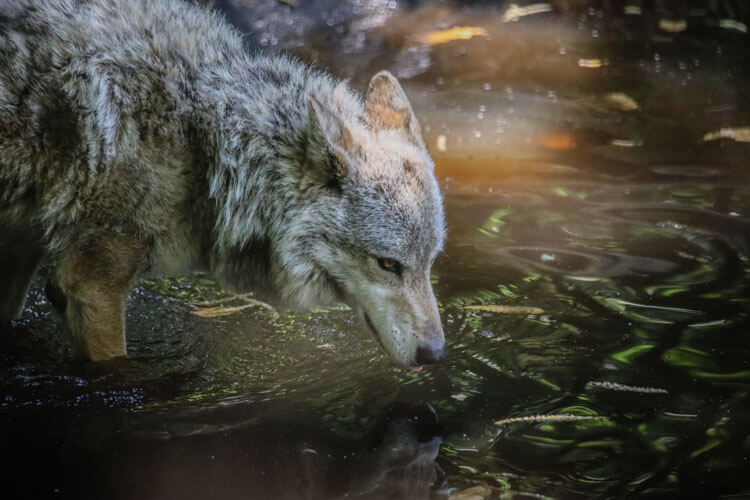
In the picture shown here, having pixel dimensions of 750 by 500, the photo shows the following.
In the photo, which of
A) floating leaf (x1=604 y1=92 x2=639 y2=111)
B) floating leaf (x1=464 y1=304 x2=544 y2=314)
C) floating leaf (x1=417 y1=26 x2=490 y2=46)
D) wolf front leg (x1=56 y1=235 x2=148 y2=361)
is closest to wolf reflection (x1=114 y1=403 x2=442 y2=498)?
wolf front leg (x1=56 y1=235 x2=148 y2=361)

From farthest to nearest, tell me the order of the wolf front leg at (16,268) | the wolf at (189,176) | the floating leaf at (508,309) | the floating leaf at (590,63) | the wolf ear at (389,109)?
the floating leaf at (590,63) < the floating leaf at (508,309) < the wolf ear at (389,109) < the wolf front leg at (16,268) < the wolf at (189,176)

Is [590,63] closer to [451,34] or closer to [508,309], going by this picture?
[451,34]

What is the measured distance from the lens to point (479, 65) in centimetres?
909

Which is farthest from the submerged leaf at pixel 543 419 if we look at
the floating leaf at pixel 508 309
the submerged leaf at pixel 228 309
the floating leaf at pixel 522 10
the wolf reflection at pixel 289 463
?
the floating leaf at pixel 522 10

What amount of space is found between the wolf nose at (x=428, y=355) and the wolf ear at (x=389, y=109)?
117 cm

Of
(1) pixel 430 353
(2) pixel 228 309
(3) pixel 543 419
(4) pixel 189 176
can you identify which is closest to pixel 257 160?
(4) pixel 189 176

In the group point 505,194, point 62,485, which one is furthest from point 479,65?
point 62,485

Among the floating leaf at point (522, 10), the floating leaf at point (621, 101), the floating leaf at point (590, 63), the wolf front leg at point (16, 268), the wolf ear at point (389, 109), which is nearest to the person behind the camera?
the wolf front leg at point (16, 268)

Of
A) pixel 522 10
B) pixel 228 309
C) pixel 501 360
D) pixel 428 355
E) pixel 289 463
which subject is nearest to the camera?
pixel 289 463

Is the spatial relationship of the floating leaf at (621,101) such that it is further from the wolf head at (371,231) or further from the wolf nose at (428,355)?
the wolf nose at (428,355)

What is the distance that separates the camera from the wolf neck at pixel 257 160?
413 cm

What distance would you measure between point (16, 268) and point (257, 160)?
1742mm

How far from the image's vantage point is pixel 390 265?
4273mm

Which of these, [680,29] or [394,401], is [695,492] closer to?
[394,401]
